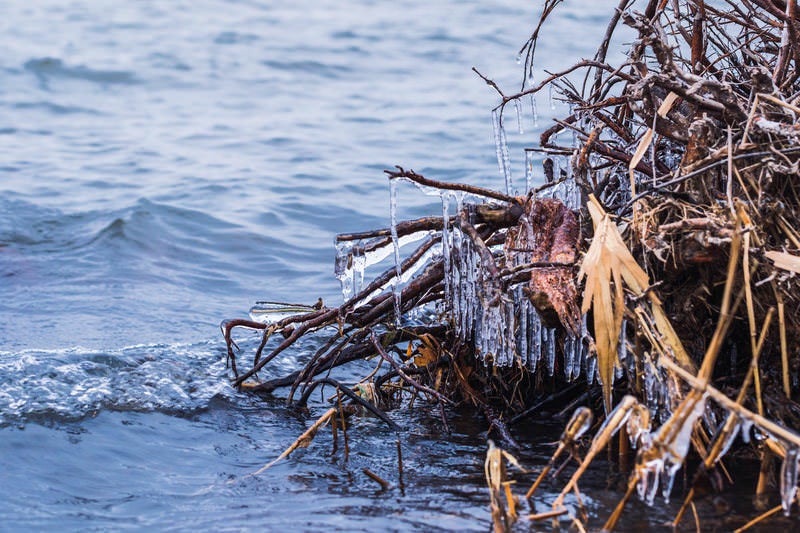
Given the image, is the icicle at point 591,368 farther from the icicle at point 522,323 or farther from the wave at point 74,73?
the wave at point 74,73

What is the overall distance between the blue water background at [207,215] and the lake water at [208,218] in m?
0.02

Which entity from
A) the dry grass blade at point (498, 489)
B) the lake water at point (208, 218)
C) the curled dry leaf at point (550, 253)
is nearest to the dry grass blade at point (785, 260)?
the curled dry leaf at point (550, 253)

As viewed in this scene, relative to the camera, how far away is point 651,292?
9.41 ft

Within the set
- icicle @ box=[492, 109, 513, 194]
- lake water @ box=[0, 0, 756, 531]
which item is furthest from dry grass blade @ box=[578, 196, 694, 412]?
icicle @ box=[492, 109, 513, 194]

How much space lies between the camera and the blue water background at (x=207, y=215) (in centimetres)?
344

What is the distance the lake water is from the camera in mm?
3422

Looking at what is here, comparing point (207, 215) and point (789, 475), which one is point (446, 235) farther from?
point (207, 215)

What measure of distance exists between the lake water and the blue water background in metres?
0.02

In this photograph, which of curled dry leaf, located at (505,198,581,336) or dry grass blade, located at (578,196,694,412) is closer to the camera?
dry grass blade, located at (578,196,694,412)

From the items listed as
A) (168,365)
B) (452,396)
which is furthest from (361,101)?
(452,396)

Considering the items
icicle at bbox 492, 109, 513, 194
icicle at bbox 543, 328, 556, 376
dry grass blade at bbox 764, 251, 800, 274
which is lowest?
icicle at bbox 543, 328, 556, 376

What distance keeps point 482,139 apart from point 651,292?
7757 millimetres

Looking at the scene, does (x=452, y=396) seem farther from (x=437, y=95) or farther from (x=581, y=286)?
(x=437, y=95)

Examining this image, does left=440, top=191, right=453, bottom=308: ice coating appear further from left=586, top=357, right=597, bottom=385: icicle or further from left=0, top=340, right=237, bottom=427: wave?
left=0, top=340, right=237, bottom=427: wave
